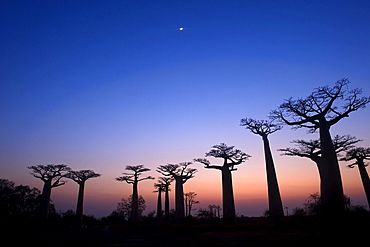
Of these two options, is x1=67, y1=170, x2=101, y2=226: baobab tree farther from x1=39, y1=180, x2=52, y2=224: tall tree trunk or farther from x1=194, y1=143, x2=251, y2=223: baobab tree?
x1=194, y1=143, x2=251, y2=223: baobab tree

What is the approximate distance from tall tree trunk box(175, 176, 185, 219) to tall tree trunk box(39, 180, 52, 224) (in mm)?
15302

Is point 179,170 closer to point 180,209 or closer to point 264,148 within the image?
point 180,209

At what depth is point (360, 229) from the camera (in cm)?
876

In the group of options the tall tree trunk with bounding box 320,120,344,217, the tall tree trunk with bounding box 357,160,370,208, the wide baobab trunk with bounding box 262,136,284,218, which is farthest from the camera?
the tall tree trunk with bounding box 357,160,370,208

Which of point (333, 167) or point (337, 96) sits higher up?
point (337, 96)

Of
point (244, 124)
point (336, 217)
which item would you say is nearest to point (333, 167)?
point (336, 217)

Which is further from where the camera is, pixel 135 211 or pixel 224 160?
pixel 135 211

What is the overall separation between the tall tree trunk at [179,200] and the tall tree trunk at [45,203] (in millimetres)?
15302

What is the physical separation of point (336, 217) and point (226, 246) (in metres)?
7.27

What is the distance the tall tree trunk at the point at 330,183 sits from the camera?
1229 centimetres

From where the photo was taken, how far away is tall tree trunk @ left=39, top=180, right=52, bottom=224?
30.8 meters

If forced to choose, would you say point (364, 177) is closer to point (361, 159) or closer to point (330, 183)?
point (361, 159)

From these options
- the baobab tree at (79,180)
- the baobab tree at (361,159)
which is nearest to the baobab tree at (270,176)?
the baobab tree at (361,159)

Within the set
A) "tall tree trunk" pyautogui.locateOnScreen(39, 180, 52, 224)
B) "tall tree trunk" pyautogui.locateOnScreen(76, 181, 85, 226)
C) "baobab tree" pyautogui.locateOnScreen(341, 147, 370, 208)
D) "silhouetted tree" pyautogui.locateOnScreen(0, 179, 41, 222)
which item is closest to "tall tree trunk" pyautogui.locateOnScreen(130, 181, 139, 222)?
"tall tree trunk" pyautogui.locateOnScreen(76, 181, 85, 226)
